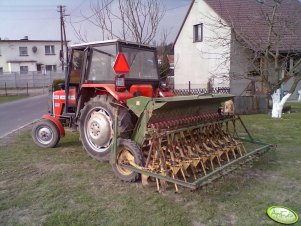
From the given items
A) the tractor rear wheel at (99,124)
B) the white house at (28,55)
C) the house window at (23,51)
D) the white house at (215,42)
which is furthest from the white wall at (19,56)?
the tractor rear wheel at (99,124)

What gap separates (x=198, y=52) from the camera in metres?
21.2

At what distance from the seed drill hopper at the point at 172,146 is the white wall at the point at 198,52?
1327 cm

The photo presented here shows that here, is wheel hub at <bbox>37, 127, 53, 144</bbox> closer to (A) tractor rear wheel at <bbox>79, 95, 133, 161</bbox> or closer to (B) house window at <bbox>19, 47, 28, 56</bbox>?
(A) tractor rear wheel at <bbox>79, 95, 133, 161</bbox>

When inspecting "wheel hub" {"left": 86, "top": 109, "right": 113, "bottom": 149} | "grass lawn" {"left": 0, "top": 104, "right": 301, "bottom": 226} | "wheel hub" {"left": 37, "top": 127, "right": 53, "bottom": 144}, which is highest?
"wheel hub" {"left": 86, "top": 109, "right": 113, "bottom": 149}

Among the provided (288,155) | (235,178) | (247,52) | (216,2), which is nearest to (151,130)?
(235,178)

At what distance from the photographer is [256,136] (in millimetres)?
8055

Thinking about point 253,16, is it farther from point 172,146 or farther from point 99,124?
→ point 172,146

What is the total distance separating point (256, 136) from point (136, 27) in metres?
6.28

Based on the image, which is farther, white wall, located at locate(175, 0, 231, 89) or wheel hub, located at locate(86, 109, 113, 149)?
white wall, located at locate(175, 0, 231, 89)

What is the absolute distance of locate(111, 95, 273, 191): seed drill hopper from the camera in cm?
441

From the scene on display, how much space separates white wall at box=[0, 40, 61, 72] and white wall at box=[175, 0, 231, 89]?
23.3 meters

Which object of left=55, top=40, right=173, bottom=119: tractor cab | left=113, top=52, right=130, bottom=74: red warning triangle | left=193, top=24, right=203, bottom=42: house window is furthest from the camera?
left=193, top=24, right=203, bottom=42: house window

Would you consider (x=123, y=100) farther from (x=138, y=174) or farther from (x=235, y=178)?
(x=235, y=178)

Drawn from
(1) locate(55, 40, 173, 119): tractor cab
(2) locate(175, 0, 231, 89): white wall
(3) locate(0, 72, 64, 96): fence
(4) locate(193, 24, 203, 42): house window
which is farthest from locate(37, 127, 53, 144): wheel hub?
(3) locate(0, 72, 64, 96): fence
